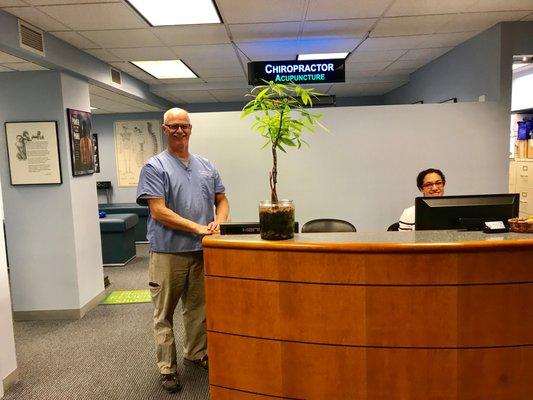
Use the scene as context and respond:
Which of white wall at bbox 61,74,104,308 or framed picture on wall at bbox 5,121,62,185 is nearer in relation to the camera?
framed picture on wall at bbox 5,121,62,185

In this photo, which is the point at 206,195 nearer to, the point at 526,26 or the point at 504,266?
the point at 504,266

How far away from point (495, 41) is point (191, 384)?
3795 millimetres

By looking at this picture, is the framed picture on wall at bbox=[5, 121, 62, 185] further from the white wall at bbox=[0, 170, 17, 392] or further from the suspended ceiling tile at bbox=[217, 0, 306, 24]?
the suspended ceiling tile at bbox=[217, 0, 306, 24]

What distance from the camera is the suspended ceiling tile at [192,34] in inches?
134

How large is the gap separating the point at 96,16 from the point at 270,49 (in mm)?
1808

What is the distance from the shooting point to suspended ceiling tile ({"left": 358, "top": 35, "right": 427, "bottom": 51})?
12.9ft

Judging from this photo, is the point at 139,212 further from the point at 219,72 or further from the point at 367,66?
the point at 367,66

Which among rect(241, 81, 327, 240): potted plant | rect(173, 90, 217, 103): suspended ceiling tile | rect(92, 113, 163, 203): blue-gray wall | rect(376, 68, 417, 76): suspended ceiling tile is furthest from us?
rect(92, 113, 163, 203): blue-gray wall

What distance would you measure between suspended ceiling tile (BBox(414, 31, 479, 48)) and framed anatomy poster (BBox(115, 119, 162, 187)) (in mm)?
5192

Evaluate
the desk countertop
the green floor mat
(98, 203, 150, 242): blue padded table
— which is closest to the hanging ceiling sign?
the desk countertop

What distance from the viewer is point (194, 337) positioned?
270 centimetres

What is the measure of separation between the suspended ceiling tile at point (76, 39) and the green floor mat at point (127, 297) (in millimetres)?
2550

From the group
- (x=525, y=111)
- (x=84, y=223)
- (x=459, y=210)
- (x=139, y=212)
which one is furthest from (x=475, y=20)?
(x=139, y=212)

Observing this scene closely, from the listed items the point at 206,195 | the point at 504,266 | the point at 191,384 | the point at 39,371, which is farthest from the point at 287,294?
the point at 39,371
